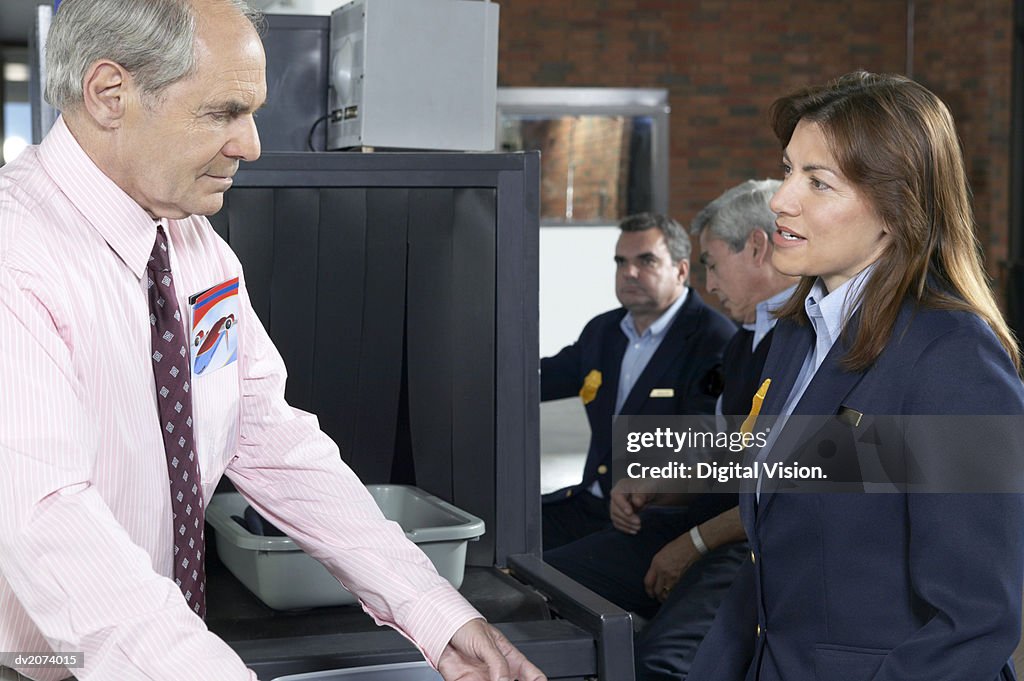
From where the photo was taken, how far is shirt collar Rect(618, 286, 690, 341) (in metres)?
3.51

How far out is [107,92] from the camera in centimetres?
107

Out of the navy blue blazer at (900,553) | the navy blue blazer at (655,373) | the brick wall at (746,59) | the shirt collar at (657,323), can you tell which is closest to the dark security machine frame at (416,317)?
the navy blue blazer at (900,553)

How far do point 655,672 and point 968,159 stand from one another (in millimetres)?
7299

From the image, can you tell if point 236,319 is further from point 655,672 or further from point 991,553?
point 655,672

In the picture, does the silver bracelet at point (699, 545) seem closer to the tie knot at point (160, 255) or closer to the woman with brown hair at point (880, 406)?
the woman with brown hair at point (880, 406)

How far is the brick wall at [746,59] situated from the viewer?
332 inches

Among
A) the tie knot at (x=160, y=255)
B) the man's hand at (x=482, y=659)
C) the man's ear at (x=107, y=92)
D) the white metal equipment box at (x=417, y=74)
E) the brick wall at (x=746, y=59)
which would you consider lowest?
the man's hand at (x=482, y=659)

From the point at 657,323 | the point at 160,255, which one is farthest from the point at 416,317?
the point at 657,323

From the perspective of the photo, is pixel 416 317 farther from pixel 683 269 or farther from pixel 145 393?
pixel 683 269

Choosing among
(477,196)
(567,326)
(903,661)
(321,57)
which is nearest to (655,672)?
(903,661)

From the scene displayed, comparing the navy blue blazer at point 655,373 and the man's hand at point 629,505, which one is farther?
the navy blue blazer at point 655,373

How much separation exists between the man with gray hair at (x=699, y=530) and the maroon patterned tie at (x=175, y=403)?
1464 mm

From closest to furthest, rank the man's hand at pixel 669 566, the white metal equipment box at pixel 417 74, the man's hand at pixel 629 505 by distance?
the white metal equipment box at pixel 417 74 < the man's hand at pixel 669 566 < the man's hand at pixel 629 505

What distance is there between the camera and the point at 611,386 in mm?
3559
